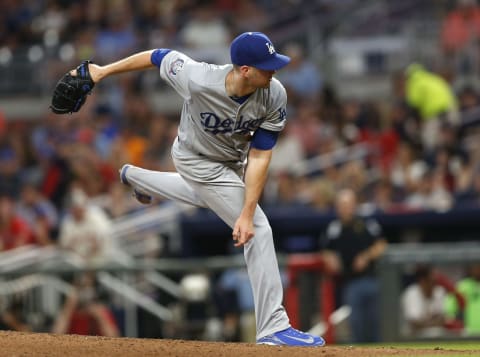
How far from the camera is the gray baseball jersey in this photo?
7.27 metres

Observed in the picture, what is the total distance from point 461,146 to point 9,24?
28.2 feet

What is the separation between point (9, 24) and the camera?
1970 cm

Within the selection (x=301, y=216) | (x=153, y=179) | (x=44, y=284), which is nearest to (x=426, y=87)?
(x=301, y=216)

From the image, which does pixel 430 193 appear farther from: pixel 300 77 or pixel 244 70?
pixel 244 70

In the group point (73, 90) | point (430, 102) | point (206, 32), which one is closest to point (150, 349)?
point (73, 90)

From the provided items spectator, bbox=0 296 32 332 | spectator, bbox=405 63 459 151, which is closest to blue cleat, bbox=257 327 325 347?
spectator, bbox=0 296 32 332

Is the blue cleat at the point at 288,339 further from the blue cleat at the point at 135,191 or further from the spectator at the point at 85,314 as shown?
the spectator at the point at 85,314

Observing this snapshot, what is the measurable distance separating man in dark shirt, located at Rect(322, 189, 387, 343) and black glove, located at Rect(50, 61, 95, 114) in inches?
187

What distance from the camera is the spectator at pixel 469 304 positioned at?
11.5 m

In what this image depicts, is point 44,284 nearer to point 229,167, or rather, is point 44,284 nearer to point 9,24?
point 229,167

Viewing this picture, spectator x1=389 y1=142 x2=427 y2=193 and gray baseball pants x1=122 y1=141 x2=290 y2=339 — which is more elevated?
spectator x1=389 y1=142 x2=427 y2=193

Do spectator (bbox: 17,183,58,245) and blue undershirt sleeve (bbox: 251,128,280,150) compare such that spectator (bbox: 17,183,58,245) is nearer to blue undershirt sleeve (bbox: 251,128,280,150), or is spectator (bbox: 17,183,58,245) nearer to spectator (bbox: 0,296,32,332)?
spectator (bbox: 0,296,32,332)

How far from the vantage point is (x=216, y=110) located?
24.0 feet

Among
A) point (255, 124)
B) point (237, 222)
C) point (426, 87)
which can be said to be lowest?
point (237, 222)
